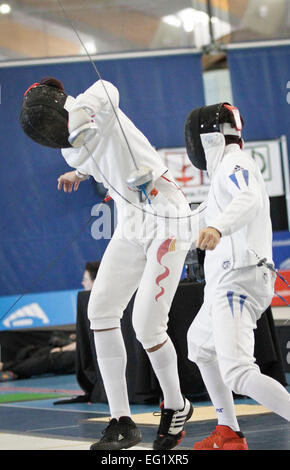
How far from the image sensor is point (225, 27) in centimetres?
877

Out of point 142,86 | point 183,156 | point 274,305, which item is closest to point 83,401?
point 274,305

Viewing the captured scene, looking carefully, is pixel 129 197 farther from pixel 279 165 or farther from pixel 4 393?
pixel 279 165

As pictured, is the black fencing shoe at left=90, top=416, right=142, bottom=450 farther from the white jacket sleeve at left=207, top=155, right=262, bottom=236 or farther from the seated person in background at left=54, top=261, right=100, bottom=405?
the seated person in background at left=54, top=261, right=100, bottom=405

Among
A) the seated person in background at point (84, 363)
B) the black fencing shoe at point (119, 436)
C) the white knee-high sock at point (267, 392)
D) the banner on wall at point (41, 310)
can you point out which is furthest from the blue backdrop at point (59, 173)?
the white knee-high sock at point (267, 392)

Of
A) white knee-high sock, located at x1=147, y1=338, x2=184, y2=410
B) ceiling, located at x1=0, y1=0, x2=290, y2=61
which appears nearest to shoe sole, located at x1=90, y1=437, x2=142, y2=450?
white knee-high sock, located at x1=147, y1=338, x2=184, y2=410

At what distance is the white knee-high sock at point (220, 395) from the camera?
2951mm

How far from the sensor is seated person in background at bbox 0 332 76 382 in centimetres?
680

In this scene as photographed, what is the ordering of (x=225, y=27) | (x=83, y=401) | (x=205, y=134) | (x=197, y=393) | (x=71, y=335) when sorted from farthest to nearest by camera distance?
1. (x=225, y=27)
2. (x=71, y=335)
3. (x=83, y=401)
4. (x=197, y=393)
5. (x=205, y=134)

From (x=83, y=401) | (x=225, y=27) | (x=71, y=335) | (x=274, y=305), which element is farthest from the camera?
(x=225, y=27)

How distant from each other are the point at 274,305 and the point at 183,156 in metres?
2.88

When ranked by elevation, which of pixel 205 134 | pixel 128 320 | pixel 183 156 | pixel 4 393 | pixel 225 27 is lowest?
pixel 4 393

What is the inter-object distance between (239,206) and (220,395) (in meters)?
0.83

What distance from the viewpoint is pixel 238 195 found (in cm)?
265

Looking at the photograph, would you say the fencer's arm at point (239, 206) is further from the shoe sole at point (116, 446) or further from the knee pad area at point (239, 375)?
the shoe sole at point (116, 446)
